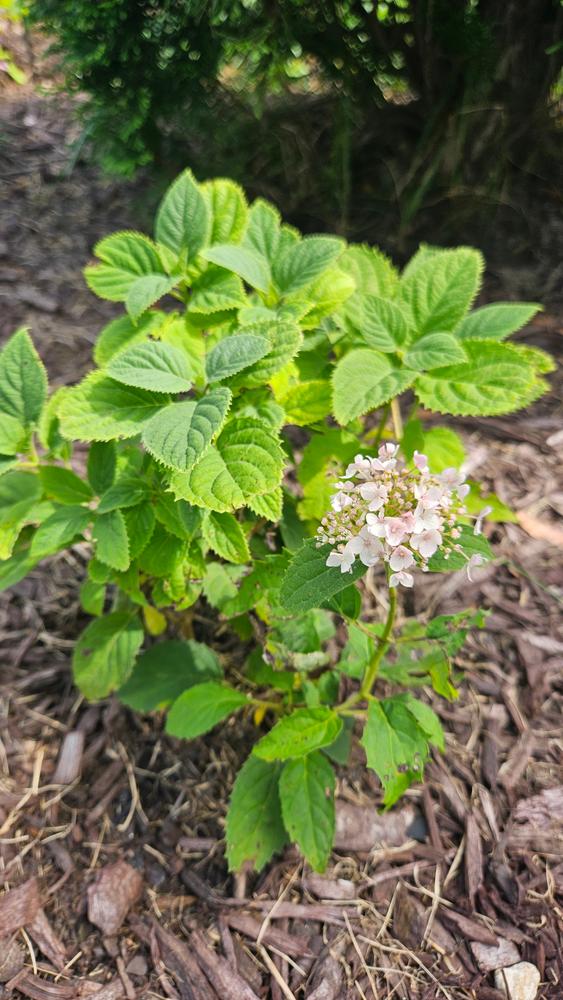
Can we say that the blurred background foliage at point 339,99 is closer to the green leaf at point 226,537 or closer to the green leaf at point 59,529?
the green leaf at point 59,529

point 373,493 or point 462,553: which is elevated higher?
point 373,493

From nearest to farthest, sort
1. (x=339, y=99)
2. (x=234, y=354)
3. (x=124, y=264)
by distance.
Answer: (x=234, y=354), (x=124, y=264), (x=339, y=99)

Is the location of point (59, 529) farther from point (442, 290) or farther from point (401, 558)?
point (442, 290)

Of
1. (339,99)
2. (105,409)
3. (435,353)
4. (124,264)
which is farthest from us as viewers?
(339,99)

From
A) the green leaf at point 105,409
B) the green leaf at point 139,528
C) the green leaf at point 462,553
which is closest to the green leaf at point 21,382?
the green leaf at point 105,409

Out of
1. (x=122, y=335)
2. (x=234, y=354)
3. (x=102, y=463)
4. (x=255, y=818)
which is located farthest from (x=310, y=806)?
(x=122, y=335)

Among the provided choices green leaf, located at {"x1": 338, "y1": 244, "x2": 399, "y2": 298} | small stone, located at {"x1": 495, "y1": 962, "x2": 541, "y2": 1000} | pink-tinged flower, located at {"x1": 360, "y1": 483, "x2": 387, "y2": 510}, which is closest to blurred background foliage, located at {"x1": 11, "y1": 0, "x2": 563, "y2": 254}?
green leaf, located at {"x1": 338, "y1": 244, "x2": 399, "y2": 298}

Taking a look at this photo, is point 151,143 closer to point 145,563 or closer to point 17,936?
point 145,563
